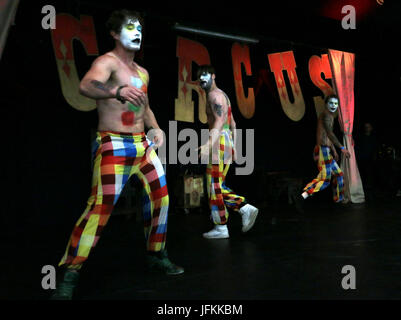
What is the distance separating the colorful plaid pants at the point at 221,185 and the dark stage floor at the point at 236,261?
0.81ft

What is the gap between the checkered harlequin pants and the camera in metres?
2.29

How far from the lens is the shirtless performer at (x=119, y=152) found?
2.27 m

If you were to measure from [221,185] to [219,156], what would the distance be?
24 centimetres

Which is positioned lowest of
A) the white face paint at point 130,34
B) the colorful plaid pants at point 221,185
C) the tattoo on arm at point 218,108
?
the colorful plaid pants at point 221,185

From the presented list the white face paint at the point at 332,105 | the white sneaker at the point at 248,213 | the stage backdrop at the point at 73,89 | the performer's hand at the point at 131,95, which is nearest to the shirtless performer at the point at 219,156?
the white sneaker at the point at 248,213

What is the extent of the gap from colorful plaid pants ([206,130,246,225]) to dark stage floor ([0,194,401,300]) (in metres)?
0.25

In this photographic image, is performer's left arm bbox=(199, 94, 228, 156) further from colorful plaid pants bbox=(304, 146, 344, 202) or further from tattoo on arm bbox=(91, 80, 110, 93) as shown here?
colorful plaid pants bbox=(304, 146, 344, 202)

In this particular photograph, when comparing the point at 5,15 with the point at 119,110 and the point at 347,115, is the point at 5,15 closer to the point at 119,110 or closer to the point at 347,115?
the point at 119,110

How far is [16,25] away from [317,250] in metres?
3.63

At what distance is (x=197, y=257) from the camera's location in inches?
126

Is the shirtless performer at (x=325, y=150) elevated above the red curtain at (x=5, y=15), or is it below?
below

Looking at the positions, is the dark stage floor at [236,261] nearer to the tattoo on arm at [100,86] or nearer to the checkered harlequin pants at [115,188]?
the checkered harlequin pants at [115,188]
